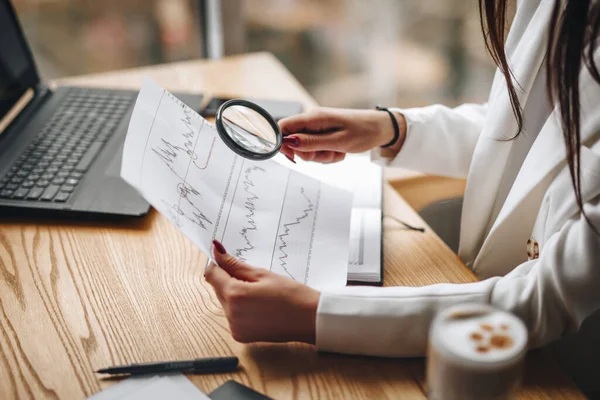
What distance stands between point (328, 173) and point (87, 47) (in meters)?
1.60

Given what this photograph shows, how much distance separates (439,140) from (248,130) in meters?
0.36

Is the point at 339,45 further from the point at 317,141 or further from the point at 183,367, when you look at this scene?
the point at 183,367

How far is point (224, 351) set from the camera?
627 mm

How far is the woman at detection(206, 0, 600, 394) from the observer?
60 centimetres

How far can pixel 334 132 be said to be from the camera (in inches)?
34.3

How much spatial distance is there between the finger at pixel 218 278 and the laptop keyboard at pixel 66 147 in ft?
1.08

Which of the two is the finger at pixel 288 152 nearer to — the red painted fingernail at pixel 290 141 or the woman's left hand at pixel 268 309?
the red painted fingernail at pixel 290 141

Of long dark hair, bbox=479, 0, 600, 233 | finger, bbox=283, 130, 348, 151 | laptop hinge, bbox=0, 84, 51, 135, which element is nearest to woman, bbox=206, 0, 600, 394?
long dark hair, bbox=479, 0, 600, 233

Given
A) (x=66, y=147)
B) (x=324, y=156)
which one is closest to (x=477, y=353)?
(x=324, y=156)

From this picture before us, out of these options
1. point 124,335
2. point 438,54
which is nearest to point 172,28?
point 438,54

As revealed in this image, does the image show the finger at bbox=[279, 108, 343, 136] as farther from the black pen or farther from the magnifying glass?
the black pen

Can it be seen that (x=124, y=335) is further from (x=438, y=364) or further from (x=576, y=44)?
(x=576, y=44)

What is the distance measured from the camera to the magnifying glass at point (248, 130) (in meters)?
0.71

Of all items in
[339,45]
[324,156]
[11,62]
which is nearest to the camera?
[324,156]
